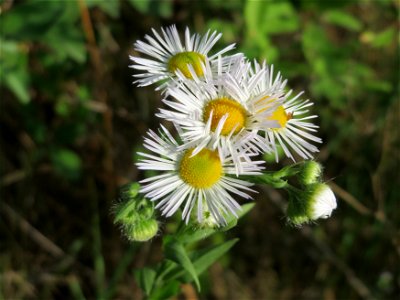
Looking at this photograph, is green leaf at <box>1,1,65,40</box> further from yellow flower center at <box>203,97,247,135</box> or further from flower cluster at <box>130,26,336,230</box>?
yellow flower center at <box>203,97,247,135</box>

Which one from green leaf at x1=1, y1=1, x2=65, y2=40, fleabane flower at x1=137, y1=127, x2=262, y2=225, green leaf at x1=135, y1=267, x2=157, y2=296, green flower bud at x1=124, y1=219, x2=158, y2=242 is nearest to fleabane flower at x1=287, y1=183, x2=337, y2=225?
fleabane flower at x1=137, y1=127, x2=262, y2=225

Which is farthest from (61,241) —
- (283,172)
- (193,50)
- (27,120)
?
(283,172)

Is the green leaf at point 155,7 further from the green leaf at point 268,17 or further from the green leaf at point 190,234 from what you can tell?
the green leaf at point 190,234

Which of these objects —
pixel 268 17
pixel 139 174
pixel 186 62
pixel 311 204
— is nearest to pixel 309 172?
pixel 311 204

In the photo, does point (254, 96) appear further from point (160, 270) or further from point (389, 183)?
point (389, 183)

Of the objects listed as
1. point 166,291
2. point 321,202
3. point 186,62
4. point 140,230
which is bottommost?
point 166,291

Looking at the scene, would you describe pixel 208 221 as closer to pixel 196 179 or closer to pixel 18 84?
pixel 196 179
